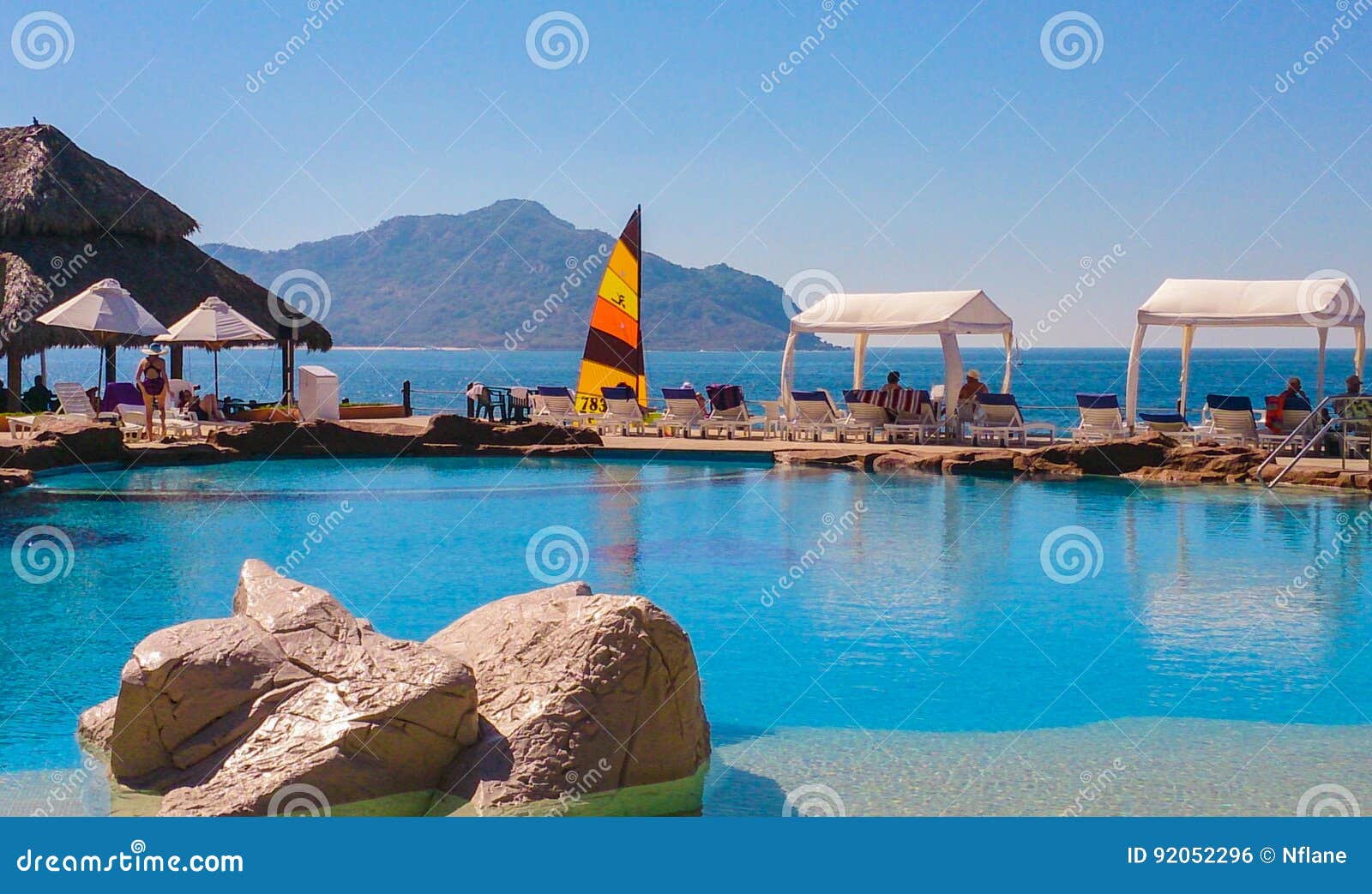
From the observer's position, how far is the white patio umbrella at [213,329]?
63.4 feet

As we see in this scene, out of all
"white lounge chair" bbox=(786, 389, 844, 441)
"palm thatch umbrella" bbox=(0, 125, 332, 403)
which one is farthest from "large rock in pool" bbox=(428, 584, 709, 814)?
"palm thatch umbrella" bbox=(0, 125, 332, 403)

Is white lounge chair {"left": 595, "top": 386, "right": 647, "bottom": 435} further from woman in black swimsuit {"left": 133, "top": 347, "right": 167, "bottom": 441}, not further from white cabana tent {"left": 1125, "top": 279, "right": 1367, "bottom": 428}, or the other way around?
white cabana tent {"left": 1125, "top": 279, "right": 1367, "bottom": 428}

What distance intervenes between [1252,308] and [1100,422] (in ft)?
7.73

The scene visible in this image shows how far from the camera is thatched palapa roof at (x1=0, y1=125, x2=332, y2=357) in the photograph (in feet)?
68.1

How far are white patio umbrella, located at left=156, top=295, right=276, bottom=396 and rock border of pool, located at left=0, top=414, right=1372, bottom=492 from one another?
2.31 meters

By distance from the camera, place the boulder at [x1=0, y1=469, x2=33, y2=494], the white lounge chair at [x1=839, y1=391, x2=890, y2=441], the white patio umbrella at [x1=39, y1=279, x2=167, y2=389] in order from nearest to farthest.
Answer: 1. the boulder at [x1=0, y1=469, x2=33, y2=494]
2. the white patio umbrella at [x1=39, y1=279, x2=167, y2=389]
3. the white lounge chair at [x1=839, y1=391, x2=890, y2=441]

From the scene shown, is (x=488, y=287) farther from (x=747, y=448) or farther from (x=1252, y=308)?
(x=1252, y=308)

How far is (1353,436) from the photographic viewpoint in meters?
15.7

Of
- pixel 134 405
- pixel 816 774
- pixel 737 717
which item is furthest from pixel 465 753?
pixel 134 405

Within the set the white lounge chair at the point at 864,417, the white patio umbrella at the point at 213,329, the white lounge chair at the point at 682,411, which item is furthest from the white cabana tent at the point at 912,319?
the white patio umbrella at the point at 213,329

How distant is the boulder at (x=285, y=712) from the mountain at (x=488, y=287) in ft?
453

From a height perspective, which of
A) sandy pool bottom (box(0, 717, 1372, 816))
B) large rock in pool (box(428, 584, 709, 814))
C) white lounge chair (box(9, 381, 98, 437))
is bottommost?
sandy pool bottom (box(0, 717, 1372, 816))

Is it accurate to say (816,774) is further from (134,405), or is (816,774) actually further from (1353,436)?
(134,405)
